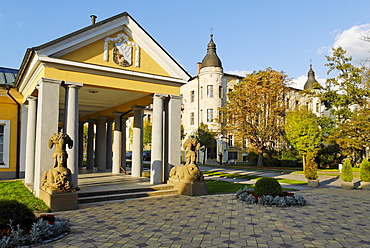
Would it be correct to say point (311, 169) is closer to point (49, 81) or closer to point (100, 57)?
point (100, 57)

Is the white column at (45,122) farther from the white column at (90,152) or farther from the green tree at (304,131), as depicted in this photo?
the green tree at (304,131)

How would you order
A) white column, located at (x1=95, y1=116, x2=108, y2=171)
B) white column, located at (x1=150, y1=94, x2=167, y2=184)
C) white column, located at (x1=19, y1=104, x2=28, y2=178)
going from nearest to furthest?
white column, located at (x1=150, y1=94, x2=167, y2=184) → white column, located at (x1=19, y1=104, x2=28, y2=178) → white column, located at (x1=95, y1=116, x2=108, y2=171)

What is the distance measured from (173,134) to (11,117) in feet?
30.8

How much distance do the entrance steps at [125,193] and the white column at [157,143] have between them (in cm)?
71

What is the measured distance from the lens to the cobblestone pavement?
6.04 m

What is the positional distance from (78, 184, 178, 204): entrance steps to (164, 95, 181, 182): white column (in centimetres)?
121

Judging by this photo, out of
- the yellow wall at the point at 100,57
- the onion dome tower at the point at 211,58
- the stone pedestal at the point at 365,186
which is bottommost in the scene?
the stone pedestal at the point at 365,186

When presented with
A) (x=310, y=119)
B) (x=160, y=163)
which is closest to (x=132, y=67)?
(x=160, y=163)

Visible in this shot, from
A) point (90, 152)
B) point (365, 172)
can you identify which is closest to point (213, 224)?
point (365, 172)

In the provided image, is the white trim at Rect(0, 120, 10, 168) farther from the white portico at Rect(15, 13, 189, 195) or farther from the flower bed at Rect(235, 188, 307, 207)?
the flower bed at Rect(235, 188, 307, 207)

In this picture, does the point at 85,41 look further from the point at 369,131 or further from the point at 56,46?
the point at 369,131

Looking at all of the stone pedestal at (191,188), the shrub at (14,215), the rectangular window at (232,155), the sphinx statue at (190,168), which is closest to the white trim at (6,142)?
the sphinx statue at (190,168)

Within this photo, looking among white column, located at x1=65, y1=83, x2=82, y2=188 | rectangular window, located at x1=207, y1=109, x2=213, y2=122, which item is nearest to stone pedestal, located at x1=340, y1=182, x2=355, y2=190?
white column, located at x1=65, y1=83, x2=82, y2=188

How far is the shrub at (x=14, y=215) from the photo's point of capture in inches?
221
